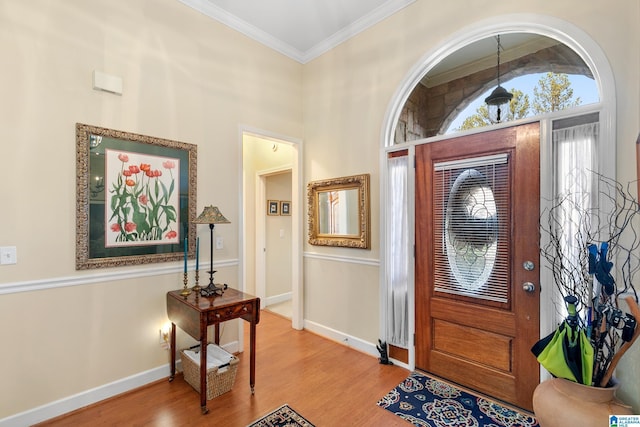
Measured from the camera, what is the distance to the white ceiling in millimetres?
2762

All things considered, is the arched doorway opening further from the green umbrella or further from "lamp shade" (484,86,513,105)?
the green umbrella

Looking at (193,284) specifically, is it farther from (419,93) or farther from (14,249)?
(419,93)

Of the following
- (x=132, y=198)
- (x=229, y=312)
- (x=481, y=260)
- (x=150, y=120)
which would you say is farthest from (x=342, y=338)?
(x=150, y=120)

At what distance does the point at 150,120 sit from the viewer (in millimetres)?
2465

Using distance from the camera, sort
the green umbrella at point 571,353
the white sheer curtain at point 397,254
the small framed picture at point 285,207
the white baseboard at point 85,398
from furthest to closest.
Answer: the small framed picture at point 285,207 → the white sheer curtain at point 397,254 → the white baseboard at point 85,398 → the green umbrella at point 571,353

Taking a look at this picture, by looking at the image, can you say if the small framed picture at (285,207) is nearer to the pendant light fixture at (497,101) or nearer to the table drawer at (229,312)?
the table drawer at (229,312)

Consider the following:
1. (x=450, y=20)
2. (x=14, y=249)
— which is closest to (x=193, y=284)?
(x=14, y=249)

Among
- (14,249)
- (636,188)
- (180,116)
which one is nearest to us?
(636,188)

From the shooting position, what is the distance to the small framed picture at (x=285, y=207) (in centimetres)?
474

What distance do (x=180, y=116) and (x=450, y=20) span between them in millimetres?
2480

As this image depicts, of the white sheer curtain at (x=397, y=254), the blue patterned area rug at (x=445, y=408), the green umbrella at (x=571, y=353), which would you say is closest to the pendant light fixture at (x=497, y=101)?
the white sheer curtain at (x=397, y=254)

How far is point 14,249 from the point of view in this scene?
1905mm

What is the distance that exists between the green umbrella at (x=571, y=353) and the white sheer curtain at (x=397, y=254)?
3.89 feet

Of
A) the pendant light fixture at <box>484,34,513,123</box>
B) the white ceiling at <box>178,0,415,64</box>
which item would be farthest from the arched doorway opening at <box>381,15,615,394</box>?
the white ceiling at <box>178,0,415,64</box>
